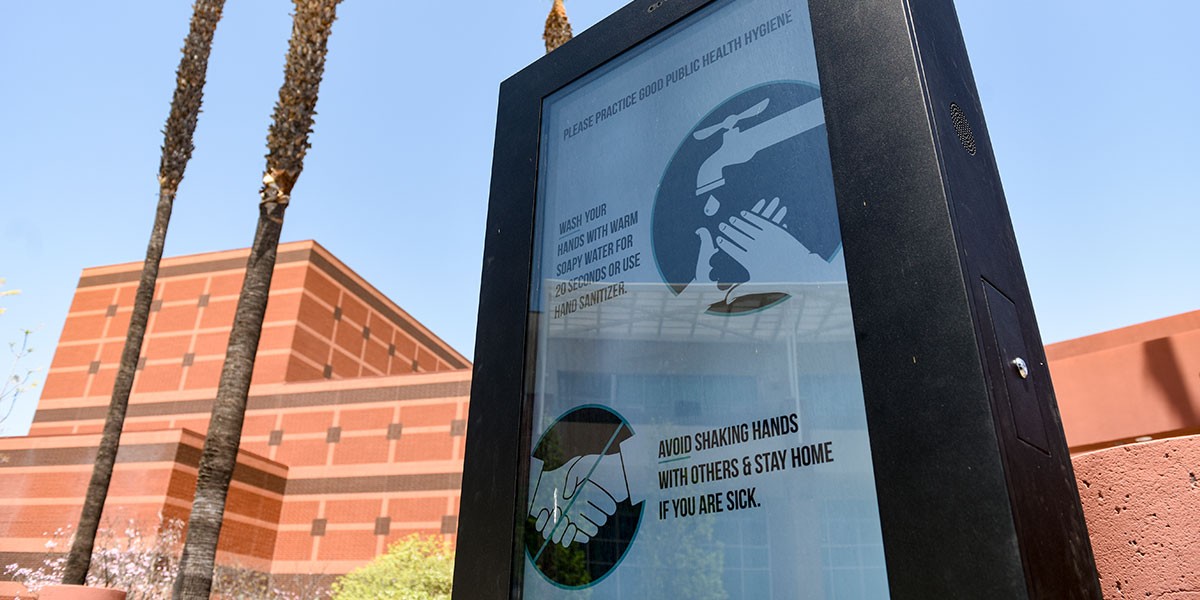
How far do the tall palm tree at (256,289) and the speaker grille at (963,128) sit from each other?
340 inches

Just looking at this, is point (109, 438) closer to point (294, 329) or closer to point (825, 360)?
point (825, 360)

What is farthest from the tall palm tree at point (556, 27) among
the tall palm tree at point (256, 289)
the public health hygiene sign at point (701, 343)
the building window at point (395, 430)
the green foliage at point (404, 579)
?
the building window at point (395, 430)

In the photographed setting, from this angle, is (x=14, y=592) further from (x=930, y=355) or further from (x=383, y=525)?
(x=930, y=355)

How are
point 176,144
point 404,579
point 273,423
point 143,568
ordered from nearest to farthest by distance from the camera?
point 176,144 < point 404,579 < point 143,568 < point 273,423

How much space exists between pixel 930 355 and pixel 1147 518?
2.46 ft

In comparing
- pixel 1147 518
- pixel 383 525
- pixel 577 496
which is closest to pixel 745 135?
pixel 577 496

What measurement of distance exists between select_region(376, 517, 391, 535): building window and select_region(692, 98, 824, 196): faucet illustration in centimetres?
3109

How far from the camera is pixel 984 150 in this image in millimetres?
1822

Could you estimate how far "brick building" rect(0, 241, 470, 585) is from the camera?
2855 centimetres

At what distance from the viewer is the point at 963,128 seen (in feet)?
5.76

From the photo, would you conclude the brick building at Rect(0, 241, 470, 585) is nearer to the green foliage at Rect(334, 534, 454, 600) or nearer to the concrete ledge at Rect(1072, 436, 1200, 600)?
the green foliage at Rect(334, 534, 454, 600)

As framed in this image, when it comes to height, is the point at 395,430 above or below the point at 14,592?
above

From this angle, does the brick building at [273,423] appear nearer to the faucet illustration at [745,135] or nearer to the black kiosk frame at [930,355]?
the faucet illustration at [745,135]

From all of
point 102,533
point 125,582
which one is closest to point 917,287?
point 125,582
